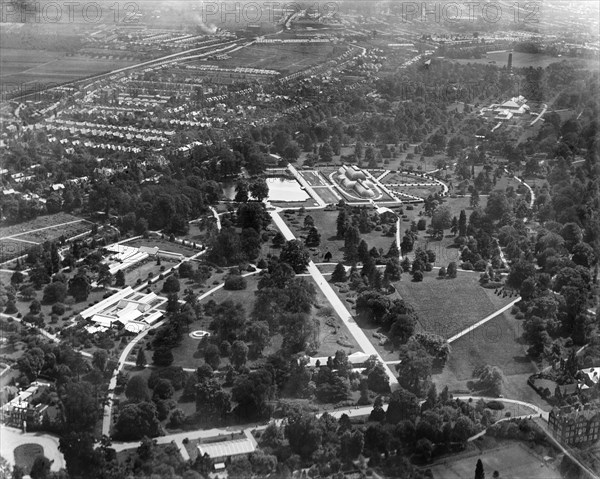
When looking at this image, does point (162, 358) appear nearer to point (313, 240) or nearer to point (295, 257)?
point (295, 257)

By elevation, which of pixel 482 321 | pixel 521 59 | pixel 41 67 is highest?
pixel 41 67

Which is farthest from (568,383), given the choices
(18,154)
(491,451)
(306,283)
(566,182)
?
(18,154)

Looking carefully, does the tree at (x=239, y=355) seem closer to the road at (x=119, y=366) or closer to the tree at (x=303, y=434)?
the road at (x=119, y=366)

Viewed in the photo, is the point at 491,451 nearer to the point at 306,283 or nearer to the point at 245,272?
the point at 306,283

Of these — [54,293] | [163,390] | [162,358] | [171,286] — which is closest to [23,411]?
[163,390]

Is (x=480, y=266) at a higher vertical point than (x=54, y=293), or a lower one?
lower

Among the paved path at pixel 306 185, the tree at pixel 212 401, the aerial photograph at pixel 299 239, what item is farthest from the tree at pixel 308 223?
the tree at pixel 212 401

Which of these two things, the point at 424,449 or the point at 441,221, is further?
the point at 441,221
